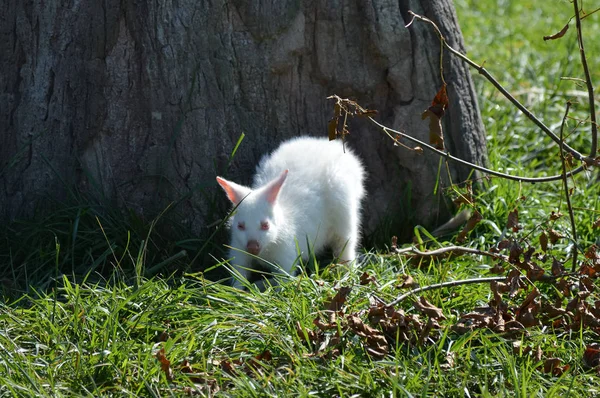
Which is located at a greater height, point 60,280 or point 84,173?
point 84,173

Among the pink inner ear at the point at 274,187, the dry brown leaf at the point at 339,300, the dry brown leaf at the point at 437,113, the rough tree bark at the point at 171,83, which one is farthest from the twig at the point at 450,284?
the rough tree bark at the point at 171,83

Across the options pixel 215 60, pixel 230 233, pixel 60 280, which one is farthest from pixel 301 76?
pixel 60 280

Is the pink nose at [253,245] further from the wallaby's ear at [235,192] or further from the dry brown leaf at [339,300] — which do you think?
the dry brown leaf at [339,300]

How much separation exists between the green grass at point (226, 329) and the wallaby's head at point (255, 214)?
0.91 ft

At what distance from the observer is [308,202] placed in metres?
5.03

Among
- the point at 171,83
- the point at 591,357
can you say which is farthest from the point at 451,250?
the point at 171,83

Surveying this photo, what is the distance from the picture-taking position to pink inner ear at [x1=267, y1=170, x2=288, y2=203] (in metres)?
4.61

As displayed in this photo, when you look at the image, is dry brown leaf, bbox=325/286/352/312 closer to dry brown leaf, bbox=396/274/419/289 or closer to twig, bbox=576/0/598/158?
dry brown leaf, bbox=396/274/419/289

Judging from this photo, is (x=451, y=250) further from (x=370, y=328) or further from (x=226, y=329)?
(x=226, y=329)

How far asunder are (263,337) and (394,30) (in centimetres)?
232

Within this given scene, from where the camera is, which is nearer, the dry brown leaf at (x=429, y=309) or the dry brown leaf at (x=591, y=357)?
the dry brown leaf at (x=591, y=357)

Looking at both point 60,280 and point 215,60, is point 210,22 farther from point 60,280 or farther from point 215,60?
point 60,280

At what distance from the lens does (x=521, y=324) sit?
3.93 meters

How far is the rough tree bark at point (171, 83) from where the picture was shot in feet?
16.1
